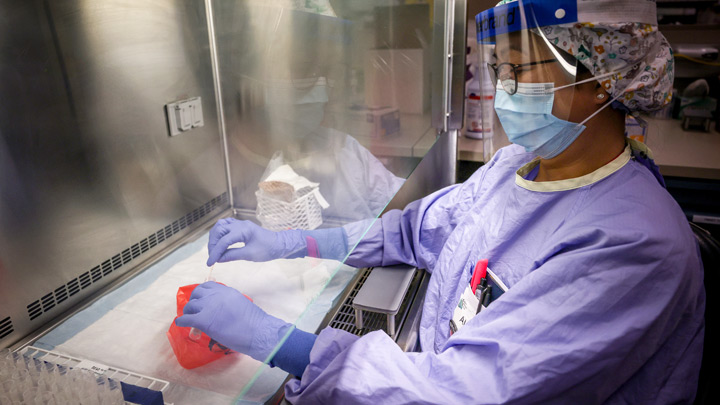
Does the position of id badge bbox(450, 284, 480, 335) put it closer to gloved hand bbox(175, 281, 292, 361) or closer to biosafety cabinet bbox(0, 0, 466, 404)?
biosafety cabinet bbox(0, 0, 466, 404)

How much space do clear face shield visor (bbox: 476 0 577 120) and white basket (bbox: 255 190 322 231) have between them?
50 centimetres

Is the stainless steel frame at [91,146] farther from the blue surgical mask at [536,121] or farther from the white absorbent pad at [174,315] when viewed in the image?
the blue surgical mask at [536,121]

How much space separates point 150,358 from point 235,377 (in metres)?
0.20

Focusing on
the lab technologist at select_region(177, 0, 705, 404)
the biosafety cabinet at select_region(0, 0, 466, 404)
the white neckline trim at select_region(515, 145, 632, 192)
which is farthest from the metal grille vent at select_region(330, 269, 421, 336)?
the white neckline trim at select_region(515, 145, 632, 192)

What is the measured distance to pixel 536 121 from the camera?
938 mm

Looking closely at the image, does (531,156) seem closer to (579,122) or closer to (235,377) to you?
(579,122)

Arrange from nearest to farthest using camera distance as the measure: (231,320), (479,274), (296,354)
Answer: (231,320) → (296,354) → (479,274)

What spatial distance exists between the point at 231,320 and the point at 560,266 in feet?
1.92

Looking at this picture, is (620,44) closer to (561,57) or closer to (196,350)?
(561,57)

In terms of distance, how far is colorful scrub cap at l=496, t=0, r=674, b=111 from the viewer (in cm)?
80

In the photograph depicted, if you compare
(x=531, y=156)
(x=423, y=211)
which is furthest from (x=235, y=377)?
(x=531, y=156)

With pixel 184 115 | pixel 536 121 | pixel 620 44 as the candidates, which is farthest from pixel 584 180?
pixel 184 115

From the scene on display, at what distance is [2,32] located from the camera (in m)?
0.87

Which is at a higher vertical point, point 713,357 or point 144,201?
point 144,201
